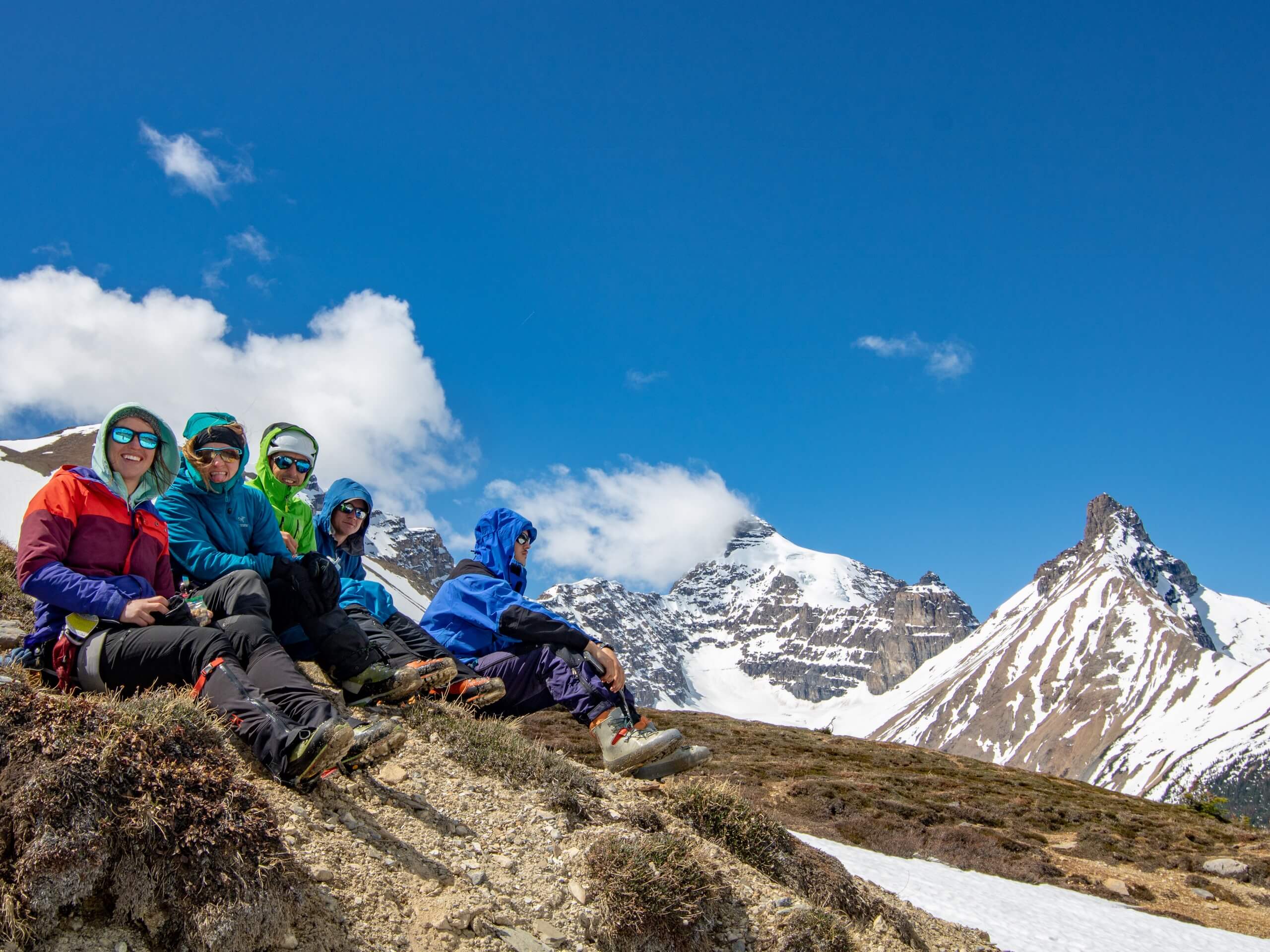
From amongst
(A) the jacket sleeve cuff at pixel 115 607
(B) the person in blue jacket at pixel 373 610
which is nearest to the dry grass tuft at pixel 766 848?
(B) the person in blue jacket at pixel 373 610

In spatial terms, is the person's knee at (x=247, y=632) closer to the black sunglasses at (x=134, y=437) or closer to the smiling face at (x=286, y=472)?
the black sunglasses at (x=134, y=437)

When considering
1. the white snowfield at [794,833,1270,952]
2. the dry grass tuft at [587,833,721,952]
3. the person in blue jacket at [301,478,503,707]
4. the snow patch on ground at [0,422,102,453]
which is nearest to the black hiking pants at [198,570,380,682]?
the person in blue jacket at [301,478,503,707]

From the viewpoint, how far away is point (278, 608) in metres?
5.72

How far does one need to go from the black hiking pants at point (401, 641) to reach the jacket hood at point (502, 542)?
0.89m

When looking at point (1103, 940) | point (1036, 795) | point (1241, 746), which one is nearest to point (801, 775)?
point (1036, 795)

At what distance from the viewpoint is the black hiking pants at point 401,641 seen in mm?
6684

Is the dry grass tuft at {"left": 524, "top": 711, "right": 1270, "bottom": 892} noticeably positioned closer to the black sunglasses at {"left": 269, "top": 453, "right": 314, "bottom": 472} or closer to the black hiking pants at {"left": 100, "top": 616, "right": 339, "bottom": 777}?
the black sunglasses at {"left": 269, "top": 453, "right": 314, "bottom": 472}

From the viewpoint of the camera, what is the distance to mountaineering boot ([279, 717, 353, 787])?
13.1 ft

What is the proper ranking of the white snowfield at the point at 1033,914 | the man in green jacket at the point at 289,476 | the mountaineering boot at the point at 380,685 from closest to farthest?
the mountaineering boot at the point at 380,685 < the man in green jacket at the point at 289,476 < the white snowfield at the point at 1033,914

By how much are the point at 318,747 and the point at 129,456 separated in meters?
2.49

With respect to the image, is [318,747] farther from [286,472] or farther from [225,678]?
[286,472]

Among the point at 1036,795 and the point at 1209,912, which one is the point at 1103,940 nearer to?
the point at 1209,912

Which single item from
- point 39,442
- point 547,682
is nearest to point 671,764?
point 547,682

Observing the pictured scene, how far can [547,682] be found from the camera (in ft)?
22.7
